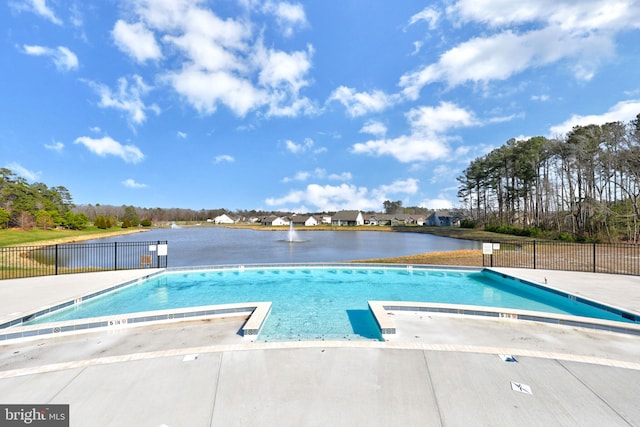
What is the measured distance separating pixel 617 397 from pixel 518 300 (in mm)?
5048

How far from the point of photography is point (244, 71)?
1594 centimetres

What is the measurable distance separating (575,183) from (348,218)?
5281 centimetres

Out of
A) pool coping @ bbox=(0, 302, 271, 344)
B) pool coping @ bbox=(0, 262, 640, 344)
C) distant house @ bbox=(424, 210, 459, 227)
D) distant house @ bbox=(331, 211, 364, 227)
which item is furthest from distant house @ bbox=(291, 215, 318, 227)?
pool coping @ bbox=(0, 302, 271, 344)

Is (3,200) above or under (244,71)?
under

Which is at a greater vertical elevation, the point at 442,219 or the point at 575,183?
the point at 575,183

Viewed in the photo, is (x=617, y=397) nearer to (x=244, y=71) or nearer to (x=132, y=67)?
(x=244, y=71)

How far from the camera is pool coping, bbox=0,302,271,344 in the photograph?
14.0ft

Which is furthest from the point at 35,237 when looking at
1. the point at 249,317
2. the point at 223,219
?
the point at 223,219

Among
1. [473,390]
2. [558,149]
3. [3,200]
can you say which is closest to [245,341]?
[473,390]

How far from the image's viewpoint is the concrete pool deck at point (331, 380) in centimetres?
228

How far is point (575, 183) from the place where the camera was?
23219 mm

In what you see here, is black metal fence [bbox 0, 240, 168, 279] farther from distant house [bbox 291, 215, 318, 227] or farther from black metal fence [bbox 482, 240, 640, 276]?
distant house [bbox 291, 215, 318, 227]

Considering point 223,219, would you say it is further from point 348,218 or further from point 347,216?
point 348,218

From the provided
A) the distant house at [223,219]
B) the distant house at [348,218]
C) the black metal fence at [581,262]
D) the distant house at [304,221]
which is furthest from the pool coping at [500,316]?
the distant house at [223,219]
